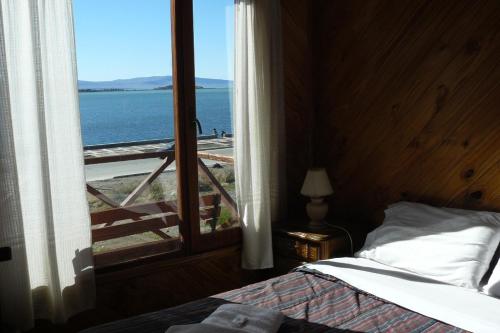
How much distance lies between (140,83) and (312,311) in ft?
5.08

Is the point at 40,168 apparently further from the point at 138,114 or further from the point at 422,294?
the point at 422,294

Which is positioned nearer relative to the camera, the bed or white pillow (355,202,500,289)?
the bed

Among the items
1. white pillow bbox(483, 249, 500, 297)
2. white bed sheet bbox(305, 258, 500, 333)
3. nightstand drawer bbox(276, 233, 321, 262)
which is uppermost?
white pillow bbox(483, 249, 500, 297)

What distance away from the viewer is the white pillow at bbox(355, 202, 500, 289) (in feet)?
7.63

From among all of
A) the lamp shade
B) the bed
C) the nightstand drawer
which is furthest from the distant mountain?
the bed

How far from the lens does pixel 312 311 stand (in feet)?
6.79

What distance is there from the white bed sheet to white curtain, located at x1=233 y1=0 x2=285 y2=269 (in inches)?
24.2

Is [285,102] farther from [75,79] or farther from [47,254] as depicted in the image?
[47,254]

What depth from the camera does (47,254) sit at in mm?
2396

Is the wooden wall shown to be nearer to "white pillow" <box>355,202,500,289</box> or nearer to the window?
"white pillow" <box>355,202,500,289</box>

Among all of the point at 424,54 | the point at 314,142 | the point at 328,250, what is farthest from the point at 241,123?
the point at 424,54

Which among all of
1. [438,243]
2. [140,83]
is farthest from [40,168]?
[438,243]

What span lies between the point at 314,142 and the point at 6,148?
2.06 meters

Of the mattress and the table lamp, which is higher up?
the table lamp
